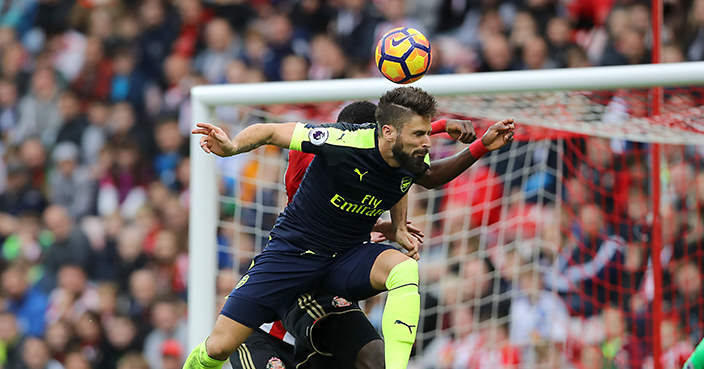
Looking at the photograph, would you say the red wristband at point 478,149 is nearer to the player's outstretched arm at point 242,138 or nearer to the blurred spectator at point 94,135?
the player's outstretched arm at point 242,138

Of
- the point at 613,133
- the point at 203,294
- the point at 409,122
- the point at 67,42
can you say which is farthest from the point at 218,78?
the point at 409,122

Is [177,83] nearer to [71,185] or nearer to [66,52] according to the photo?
[71,185]

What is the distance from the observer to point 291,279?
3.83 metres

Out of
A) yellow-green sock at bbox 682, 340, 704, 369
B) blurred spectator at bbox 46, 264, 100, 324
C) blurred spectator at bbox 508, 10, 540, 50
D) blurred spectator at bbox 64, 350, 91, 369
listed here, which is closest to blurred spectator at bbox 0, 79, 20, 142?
blurred spectator at bbox 46, 264, 100, 324

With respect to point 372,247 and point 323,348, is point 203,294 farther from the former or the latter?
point 372,247

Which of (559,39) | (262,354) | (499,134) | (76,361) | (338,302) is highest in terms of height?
(559,39)

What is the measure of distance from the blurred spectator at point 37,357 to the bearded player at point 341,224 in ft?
12.7

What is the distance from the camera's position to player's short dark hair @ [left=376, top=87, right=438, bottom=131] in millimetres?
3592

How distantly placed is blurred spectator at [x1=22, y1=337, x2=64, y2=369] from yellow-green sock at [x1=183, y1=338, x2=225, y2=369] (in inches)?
152

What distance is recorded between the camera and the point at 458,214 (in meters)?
6.17

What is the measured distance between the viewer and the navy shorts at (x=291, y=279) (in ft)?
12.4

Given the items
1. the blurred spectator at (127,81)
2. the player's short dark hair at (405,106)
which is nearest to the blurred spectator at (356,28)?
the blurred spectator at (127,81)

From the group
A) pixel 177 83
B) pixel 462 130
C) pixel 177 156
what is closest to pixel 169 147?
pixel 177 156

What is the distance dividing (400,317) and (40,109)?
259 inches
